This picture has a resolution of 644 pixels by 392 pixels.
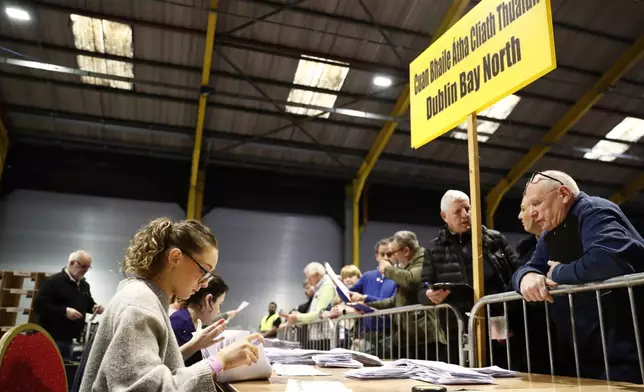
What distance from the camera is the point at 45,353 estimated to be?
1530 mm

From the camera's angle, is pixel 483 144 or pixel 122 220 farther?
pixel 483 144

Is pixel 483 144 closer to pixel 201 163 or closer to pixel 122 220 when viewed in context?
pixel 201 163

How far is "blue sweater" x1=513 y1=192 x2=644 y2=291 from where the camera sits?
1.70 m

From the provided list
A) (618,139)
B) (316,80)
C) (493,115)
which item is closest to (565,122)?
(493,115)

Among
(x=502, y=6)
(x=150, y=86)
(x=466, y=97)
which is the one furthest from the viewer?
(x=150, y=86)

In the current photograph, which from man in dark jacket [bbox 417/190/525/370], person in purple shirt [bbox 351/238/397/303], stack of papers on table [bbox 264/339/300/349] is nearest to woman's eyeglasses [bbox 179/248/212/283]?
man in dark jacket [bbox 417/190/525/370]

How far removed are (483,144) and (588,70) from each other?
246cm

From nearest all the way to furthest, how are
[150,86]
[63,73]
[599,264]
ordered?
[599,264]
[63,73]
[150,86]

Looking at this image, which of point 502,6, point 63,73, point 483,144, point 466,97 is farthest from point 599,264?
point 483,144

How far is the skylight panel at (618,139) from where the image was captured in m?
10.4

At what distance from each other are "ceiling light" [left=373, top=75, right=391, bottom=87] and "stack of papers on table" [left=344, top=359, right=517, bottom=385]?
7936 mm

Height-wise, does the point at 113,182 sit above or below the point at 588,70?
below

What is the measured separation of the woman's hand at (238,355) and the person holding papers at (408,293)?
133cm

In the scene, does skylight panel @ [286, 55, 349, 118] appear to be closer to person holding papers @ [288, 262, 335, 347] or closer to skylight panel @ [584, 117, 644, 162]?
person holding papers @ [288, 262, 335, 347]
